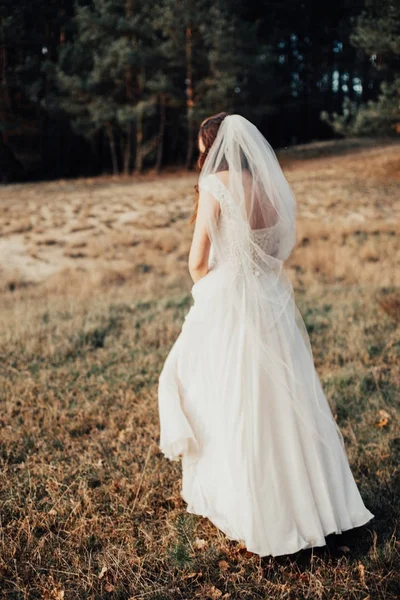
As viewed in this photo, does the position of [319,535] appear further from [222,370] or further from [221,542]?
[222,370]

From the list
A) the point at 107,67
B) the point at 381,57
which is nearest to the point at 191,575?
the point at 381,57

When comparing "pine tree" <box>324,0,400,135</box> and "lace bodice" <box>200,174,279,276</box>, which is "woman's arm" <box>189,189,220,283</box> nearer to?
"lace bodice" <box>200,174,279,276</box>

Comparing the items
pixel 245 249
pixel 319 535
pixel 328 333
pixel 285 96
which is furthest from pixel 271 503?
pixel 285 96

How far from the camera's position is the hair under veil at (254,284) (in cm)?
281

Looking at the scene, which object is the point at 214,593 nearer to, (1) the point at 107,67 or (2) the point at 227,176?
(2) the point at 227,176

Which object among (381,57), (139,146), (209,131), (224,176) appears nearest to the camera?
(224,176)

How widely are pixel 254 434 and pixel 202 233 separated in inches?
41.5

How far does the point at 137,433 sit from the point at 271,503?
1891mm

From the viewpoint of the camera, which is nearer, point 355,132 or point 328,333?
point 328,333

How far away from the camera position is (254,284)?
114 inches

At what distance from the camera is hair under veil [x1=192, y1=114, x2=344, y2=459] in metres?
2.81

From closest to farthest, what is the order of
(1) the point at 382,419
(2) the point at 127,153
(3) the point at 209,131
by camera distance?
(3) the point at 209,131, (1) the point at 382,419, (2) the point at 127,153

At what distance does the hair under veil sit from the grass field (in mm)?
747

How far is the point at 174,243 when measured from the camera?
13711 millimetres
